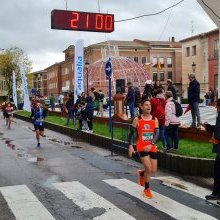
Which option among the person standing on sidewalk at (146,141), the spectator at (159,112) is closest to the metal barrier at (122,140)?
the spectator at (159,112)

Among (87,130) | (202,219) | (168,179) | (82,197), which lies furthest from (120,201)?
(87,130)

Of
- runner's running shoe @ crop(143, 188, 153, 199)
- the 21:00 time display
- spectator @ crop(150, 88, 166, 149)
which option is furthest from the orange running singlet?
the 21:00 time display

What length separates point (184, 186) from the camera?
973cm

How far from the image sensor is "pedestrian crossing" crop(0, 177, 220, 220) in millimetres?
7240

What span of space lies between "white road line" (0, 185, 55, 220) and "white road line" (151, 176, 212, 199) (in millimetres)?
2878

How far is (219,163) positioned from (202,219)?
1.65m

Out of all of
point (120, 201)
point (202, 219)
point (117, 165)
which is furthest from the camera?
point (117, 165)

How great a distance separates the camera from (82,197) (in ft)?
28.1

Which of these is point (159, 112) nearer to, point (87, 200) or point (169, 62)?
point (87, 200)

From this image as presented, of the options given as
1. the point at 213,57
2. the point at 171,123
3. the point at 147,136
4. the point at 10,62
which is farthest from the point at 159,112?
the point at 10,62

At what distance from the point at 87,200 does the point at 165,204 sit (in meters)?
1.35

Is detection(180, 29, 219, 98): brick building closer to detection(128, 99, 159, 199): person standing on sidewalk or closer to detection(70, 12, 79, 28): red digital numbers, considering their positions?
detection(70, 12, 79, 28): red digital numbers

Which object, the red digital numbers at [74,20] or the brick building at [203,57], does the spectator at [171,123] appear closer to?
the red digital numbers at [74,20]

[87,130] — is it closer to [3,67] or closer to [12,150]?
[12,150]
